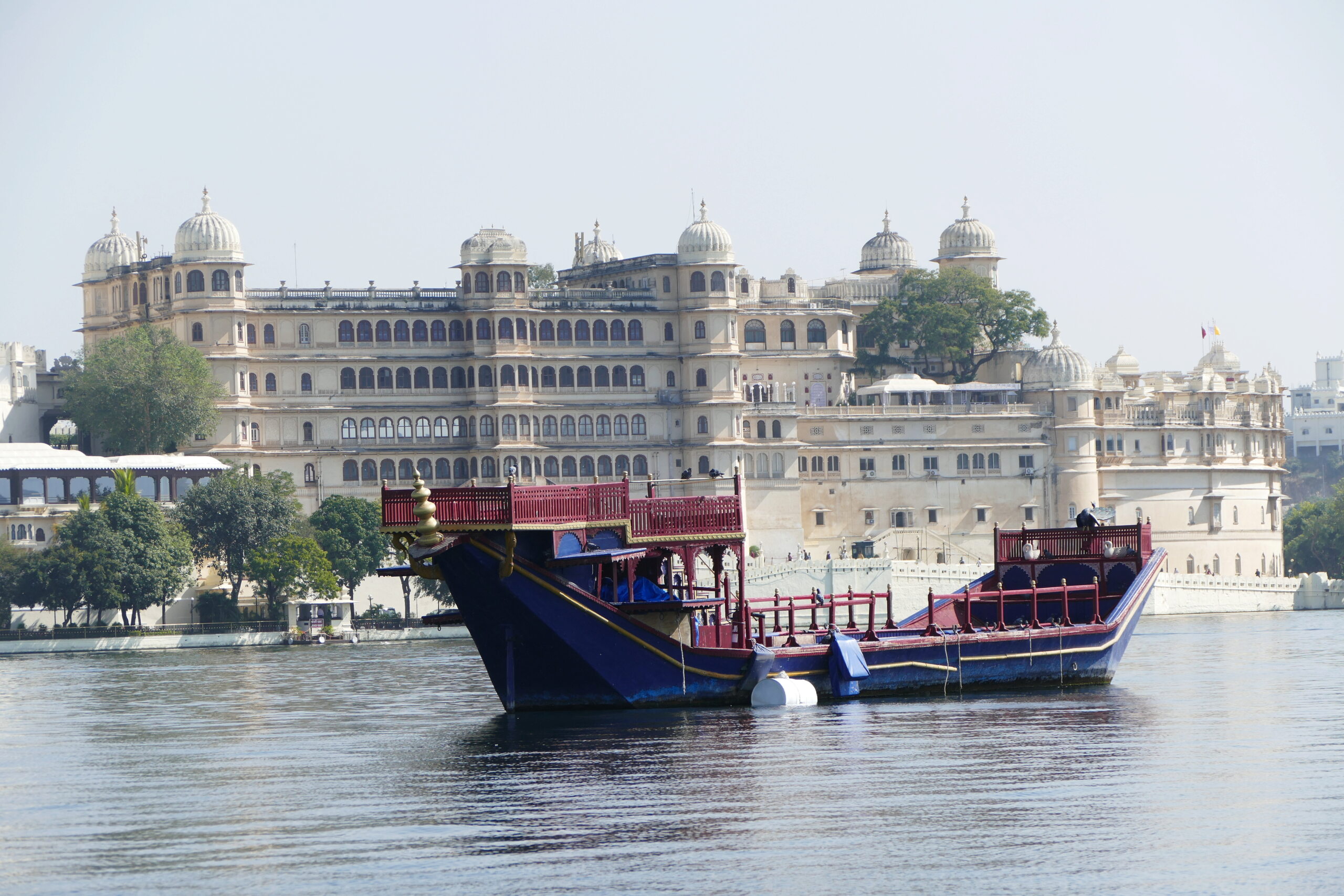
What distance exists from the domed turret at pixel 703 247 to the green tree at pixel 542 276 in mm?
22056

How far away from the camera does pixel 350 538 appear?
4112 inches

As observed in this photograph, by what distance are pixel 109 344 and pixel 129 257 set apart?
15.2m

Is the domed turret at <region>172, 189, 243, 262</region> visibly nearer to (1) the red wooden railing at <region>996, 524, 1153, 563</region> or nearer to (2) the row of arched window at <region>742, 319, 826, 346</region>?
(2) the row of arched window at <region>742, 319, 826, 346</region>

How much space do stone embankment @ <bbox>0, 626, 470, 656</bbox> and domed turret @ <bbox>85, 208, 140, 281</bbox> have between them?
35070mm

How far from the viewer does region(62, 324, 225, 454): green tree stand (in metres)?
109

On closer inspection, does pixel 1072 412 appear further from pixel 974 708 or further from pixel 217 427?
pixel 974 708

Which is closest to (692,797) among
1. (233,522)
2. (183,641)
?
(183,641)

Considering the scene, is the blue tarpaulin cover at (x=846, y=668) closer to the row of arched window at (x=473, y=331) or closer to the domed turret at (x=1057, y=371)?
the row of arched window at (x=473, y=331)

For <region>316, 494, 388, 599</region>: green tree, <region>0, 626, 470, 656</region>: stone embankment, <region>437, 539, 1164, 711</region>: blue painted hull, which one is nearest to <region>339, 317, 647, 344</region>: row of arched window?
<region>316, 494, 388, 599</region>: green tree

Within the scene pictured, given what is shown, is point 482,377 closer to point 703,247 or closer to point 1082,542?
point 703,247

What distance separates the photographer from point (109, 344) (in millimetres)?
111375

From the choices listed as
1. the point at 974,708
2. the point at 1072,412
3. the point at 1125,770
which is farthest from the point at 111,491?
the point at 1125,770

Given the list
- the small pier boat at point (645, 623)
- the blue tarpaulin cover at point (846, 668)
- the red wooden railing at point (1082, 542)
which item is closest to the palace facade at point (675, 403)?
the red wooden railing at point (1082, 542)

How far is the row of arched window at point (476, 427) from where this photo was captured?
383 feet
